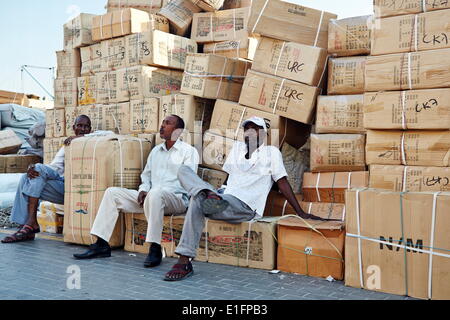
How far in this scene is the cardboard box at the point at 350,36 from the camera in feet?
15.9

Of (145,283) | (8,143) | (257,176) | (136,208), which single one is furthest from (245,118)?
(8,143)

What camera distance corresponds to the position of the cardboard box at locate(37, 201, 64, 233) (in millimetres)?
6074

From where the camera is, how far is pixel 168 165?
499cm

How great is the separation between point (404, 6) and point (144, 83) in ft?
10.4

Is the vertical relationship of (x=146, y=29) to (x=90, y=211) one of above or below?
above

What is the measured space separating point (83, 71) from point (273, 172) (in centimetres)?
359

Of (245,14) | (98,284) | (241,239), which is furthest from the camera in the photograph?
(245,14)

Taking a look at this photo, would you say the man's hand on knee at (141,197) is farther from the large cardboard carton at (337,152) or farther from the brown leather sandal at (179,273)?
the large cardboard carton at (337,152)

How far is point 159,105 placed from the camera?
586cm

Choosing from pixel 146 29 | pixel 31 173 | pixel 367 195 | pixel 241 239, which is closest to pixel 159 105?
pixel 146 29

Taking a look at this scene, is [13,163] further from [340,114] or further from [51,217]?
[340,114]

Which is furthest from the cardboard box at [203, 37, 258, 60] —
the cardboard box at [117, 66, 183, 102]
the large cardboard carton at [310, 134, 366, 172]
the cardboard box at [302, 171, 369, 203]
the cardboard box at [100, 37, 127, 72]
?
the cardboard box at [302, 171, 369, 203]

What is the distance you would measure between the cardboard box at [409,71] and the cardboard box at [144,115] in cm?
263

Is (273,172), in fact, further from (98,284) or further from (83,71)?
(83,71)
